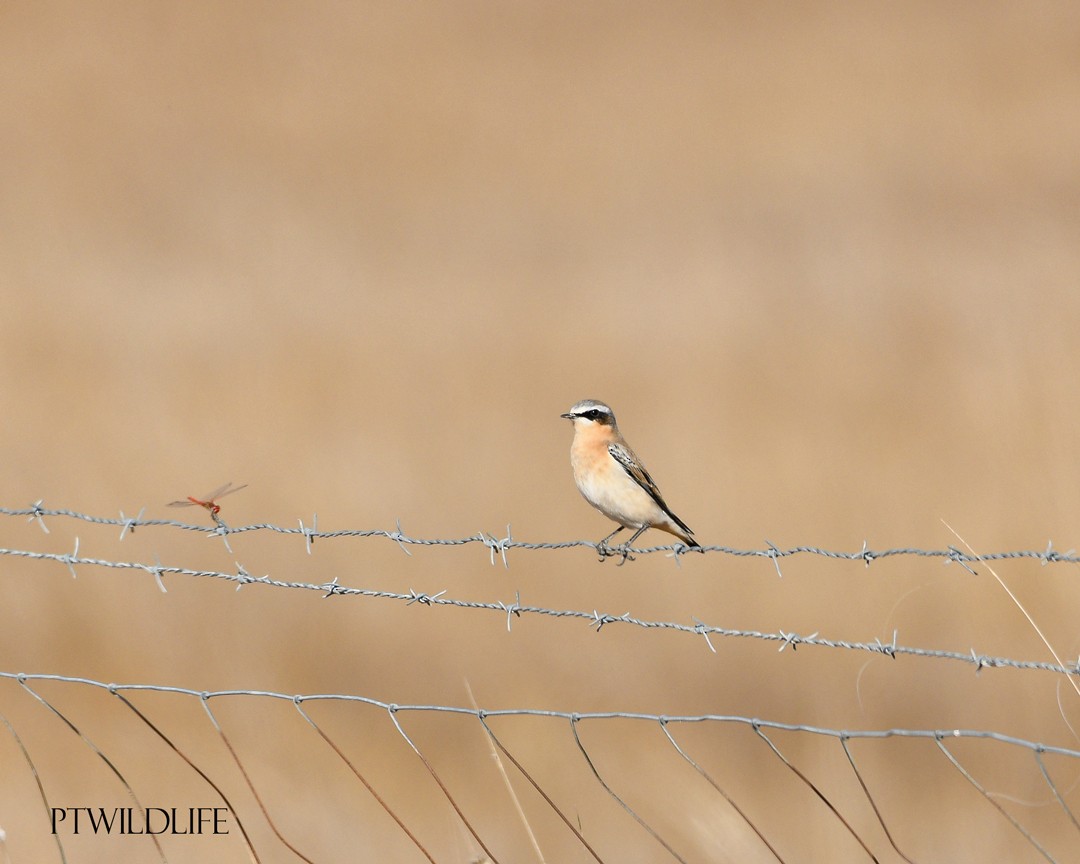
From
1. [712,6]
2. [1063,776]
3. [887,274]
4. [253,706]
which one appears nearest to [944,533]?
[1063,776]

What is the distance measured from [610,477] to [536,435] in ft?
20.4

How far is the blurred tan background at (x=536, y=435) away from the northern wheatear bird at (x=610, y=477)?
1634 millimetres

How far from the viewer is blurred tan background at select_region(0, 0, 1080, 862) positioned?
30.1 feet

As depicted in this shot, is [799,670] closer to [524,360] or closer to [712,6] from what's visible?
[524,360]

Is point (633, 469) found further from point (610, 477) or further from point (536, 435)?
point (536, 435)

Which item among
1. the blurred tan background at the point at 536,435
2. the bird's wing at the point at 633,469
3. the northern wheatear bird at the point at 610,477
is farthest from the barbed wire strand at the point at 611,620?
the bird's wing at the point at 633,469

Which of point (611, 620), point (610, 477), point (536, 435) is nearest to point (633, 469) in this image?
point (610, 477)

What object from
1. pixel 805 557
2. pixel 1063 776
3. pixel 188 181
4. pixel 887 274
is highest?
pixel 188 181

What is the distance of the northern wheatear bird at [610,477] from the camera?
764 cm

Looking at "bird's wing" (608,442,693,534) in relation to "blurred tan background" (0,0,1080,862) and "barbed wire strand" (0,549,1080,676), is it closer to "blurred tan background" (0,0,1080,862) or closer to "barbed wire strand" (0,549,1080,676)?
"blurred tan background" (0,0,1080,862)

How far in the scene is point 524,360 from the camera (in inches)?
629

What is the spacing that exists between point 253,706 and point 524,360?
725cm

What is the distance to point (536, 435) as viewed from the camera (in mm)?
13898

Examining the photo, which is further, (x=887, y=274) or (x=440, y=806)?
(x=887, y=274)
